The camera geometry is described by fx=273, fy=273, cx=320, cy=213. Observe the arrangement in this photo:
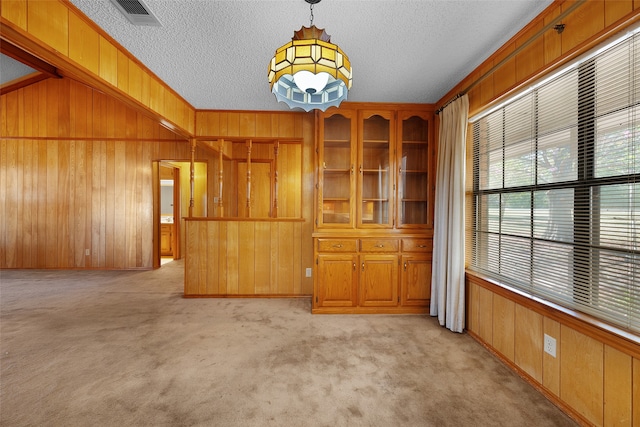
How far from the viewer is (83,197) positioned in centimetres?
511

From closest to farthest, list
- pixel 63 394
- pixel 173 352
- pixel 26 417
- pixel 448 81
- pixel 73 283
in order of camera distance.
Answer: pixel 26 417, pixel 63 394, pixel 173 352, pixel 448 81, pixel 73 283

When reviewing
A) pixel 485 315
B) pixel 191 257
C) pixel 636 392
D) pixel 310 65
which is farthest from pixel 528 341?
pixel 191 257

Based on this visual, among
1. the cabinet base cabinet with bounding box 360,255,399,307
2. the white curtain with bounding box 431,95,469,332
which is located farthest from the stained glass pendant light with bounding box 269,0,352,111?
the cabinet base cabinet with bounding box 360,255,399,307

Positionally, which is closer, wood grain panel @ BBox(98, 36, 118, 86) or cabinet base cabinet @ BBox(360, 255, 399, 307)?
wood grain panel @ BBox(98, 36, 118, 86)

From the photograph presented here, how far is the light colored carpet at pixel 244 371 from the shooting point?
63.0 inches

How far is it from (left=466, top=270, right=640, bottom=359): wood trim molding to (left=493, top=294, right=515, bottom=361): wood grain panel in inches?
3.3

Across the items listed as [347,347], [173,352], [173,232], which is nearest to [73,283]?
[173,232]

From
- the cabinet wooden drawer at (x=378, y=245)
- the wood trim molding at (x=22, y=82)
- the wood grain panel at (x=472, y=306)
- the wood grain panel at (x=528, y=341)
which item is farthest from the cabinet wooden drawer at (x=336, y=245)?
the wood trim molding at (x=22, y=82)

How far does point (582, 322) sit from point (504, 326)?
0.70 metres

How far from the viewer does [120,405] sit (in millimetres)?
1672

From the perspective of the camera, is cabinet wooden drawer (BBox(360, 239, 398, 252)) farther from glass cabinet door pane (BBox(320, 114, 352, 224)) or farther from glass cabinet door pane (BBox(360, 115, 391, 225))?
glass cabinet door pane (BBox(320, 114, 352, 224))

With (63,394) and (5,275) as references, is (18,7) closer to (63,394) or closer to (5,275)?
(63,394)

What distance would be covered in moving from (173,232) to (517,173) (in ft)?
21.8

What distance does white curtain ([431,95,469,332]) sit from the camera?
2.57 m
